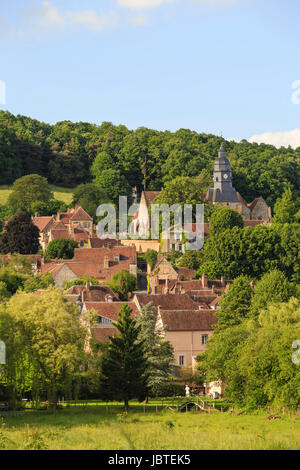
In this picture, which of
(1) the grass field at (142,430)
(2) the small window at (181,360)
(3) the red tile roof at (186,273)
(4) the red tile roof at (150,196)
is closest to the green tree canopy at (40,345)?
(1) the grass field at (142,430)

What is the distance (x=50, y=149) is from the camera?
126m

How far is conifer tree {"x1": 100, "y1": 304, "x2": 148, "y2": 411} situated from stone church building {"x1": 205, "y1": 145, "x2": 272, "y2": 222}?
186ft

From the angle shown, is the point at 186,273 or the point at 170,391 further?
the point at 186,273

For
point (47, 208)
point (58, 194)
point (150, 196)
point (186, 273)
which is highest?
point (58, 194)

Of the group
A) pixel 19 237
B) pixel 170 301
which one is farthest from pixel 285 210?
pixel 170 301

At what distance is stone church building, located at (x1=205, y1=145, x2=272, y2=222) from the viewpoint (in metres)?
101

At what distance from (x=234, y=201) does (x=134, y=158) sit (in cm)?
2378

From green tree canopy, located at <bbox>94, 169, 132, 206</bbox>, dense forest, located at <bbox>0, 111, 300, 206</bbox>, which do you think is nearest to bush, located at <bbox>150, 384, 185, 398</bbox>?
green tree canopy, located at <bbox>94, 169, 132, 206</bbox>

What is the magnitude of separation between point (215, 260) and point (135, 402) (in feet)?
86.6

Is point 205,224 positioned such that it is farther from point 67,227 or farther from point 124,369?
point 124,369

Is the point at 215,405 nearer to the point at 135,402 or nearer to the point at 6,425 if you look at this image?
the point at 135,402

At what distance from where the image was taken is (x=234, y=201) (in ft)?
331

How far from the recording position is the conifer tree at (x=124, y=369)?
1652 inches
